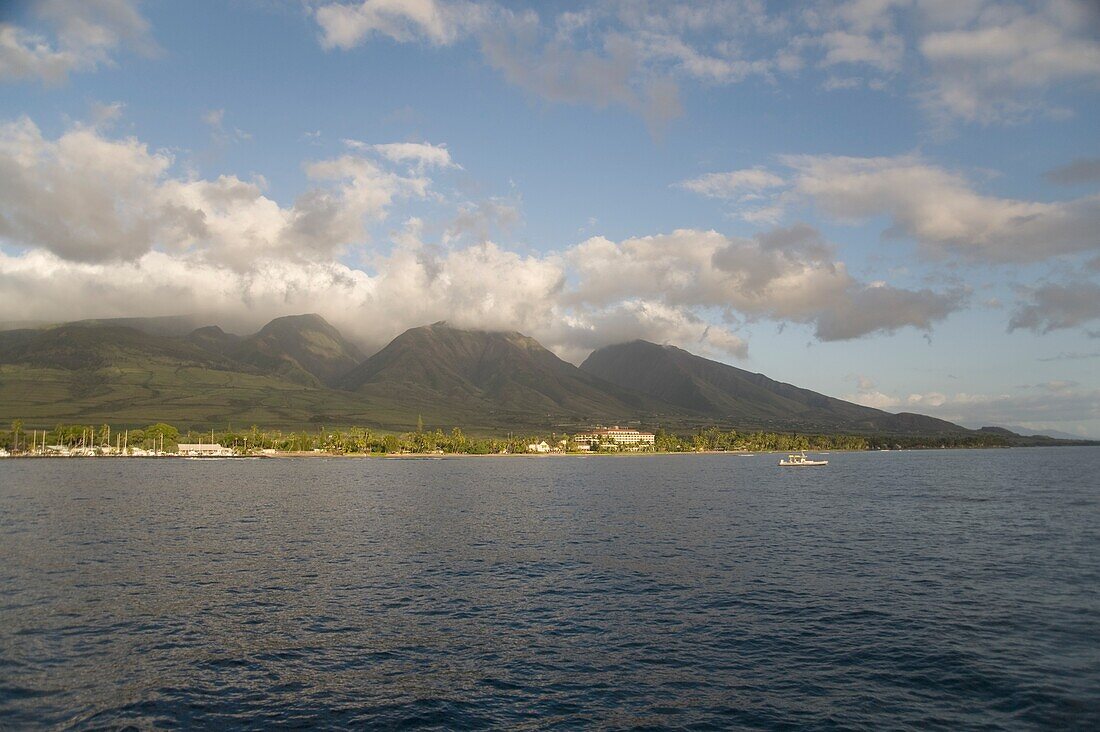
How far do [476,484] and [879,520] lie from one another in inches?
4062

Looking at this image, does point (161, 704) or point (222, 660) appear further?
point (222, 660)

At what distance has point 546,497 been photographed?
138 metres

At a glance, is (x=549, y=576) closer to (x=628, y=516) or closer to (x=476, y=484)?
(x=628, y=516)

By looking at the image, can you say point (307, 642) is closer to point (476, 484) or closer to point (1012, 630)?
point (1012, 630)

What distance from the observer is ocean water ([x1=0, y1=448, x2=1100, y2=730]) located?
32188 mm

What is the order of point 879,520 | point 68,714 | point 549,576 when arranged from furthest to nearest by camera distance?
point 879,520 < point 549,576 < point 68,714

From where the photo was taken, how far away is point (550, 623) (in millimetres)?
45938

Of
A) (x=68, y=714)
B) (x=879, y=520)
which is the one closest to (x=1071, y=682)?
(x=68, y=714)

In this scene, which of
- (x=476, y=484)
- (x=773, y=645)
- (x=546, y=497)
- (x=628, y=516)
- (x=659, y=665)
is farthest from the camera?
(x=476, y=484)

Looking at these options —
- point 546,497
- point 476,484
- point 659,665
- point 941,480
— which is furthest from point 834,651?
point 941,480

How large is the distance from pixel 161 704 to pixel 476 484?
14618 centimetres

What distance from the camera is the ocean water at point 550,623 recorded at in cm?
3219

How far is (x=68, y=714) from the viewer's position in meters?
30.9

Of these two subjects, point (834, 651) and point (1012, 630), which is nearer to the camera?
point (834, 651)
